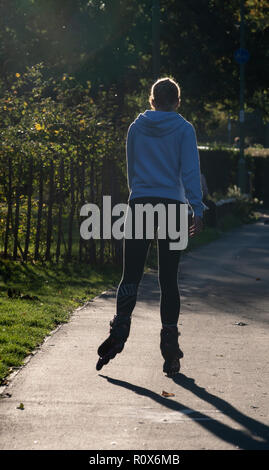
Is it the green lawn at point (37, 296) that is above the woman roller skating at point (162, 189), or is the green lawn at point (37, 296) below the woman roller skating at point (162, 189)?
below

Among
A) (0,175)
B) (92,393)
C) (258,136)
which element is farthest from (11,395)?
(258,136)

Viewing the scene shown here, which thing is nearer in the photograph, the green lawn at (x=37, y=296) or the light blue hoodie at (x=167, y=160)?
the light blue hoodie at (x=167, y=160)

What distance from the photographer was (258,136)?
76625 mm

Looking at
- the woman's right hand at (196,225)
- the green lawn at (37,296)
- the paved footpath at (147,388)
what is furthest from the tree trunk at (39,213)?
the woman's right hand at (196,225)

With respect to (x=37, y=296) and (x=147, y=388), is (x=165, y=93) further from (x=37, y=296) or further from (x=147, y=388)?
(x=37, y=296)

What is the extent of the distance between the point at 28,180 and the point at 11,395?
738cm

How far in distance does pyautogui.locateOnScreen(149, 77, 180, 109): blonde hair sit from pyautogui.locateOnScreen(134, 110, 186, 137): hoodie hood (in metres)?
0.12

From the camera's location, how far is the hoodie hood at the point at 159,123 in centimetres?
640

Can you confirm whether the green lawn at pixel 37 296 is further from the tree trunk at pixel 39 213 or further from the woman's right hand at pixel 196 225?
the woman's right hand at pixel 196 225

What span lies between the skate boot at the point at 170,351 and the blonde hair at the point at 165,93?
1.52 meters

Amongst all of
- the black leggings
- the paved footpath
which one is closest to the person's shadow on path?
the paved footpath

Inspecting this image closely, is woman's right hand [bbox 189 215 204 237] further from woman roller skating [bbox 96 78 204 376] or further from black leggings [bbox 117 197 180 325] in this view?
black leggings [bbox 117 197 180 325]

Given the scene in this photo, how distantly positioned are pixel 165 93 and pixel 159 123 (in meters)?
0.26
